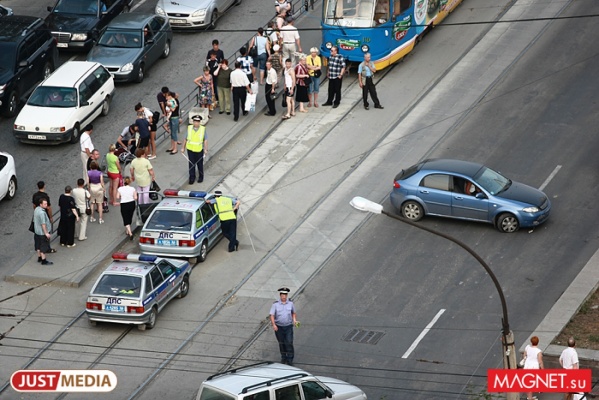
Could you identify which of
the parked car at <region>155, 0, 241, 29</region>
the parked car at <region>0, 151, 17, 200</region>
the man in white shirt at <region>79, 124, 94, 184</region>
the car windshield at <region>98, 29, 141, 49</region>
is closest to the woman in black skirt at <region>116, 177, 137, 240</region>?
the man in white shirt at <region>79, 124, 94, 184</region>

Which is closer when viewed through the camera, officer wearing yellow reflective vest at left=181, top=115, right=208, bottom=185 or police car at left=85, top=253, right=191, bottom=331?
police car at left=85, top=253, right=191, bottom=331

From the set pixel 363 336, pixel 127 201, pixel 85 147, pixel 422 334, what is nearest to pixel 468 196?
pixel 422 334

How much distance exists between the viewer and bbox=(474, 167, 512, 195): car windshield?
35.9 metres

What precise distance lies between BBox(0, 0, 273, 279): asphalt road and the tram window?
554 centimetres

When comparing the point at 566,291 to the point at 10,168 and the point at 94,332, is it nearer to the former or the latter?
the point at 94,332

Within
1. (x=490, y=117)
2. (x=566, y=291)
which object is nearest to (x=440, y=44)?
(x=490, y=117)

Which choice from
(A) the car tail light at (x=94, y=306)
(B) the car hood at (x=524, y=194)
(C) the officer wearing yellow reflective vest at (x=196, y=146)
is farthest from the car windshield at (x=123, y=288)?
(B) the car hood at (x=524, y=194)

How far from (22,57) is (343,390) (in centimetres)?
1866

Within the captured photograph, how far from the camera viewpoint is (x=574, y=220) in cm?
3634

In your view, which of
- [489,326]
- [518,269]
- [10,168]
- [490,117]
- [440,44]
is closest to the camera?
[489,326]

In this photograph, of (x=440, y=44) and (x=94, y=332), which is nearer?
(x=94, y=332)

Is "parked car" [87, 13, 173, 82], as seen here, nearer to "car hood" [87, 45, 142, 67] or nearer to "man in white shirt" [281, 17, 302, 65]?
"car hood" [87, 45, 142, 67]

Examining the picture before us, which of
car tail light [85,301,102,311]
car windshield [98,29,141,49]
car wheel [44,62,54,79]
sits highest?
car windshield [98,29,141,49]

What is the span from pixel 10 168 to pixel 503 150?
12915mm
